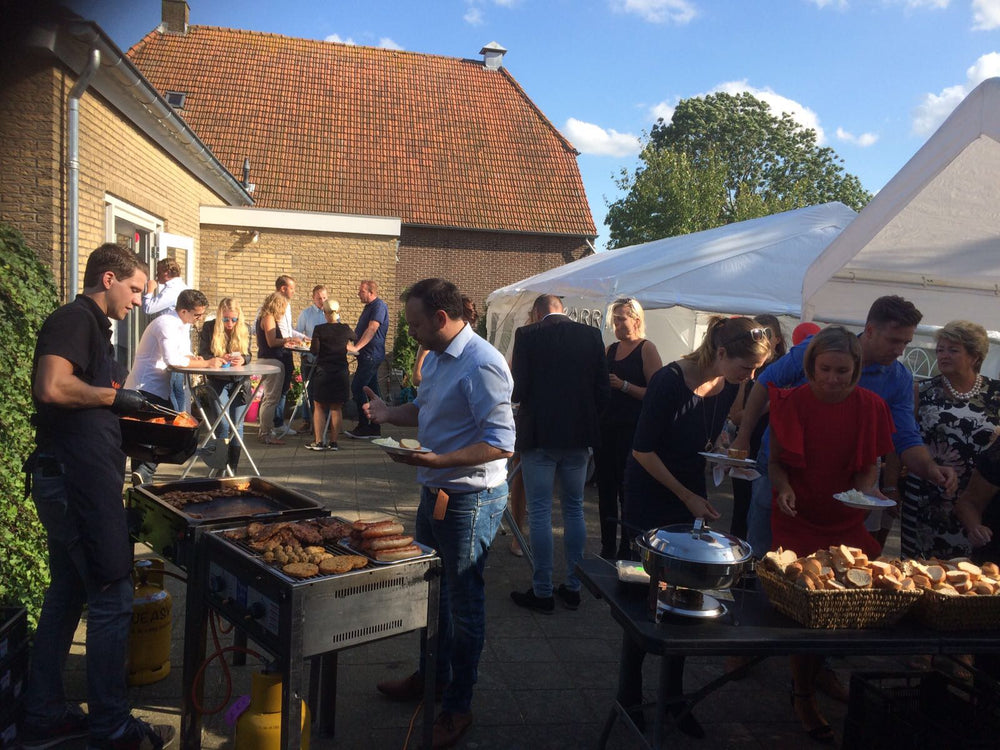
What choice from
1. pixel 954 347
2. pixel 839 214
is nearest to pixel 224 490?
pixel 954 347

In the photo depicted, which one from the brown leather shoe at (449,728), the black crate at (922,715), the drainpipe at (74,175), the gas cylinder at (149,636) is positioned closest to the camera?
the black crate at (922,715)

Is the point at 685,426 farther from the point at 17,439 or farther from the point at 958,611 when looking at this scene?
the point at 17,439

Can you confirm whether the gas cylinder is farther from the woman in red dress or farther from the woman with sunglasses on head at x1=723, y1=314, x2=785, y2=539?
the woman with sunglasses on head at x1=723, y1=314, x2=785, y2=539

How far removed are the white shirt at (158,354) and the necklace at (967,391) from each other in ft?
16.9

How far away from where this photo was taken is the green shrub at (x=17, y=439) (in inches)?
145

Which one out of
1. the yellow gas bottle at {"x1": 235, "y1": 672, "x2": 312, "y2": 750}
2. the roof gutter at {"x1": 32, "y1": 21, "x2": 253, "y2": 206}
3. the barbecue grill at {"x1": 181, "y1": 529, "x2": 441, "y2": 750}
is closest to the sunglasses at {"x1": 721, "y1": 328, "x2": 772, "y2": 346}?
the barbecue grill at {"x1": 181, "y1": 529, "x2": 441, "y2": 750}

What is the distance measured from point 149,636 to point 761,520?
309cm

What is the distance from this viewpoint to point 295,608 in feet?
8.29

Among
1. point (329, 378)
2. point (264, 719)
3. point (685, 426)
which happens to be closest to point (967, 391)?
point (685, 426)

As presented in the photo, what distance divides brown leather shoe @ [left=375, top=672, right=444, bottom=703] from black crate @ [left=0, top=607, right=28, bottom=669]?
153 centimetres

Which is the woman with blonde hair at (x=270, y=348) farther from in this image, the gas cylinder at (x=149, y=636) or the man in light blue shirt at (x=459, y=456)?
the man in light blue shirt at (x=459, y=456)

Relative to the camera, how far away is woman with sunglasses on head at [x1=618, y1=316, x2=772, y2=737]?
3.55 metres

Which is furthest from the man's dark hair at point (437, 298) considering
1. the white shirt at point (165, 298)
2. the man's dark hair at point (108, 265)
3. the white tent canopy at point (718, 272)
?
the white tent canopy at point (718, 272)

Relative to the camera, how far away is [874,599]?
2734 mm
